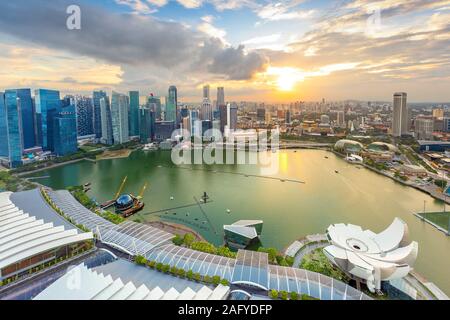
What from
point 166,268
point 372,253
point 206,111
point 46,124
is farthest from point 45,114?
point 372,253

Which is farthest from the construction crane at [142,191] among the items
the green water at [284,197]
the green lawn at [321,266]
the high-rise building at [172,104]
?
the high-rise building at [172,104]

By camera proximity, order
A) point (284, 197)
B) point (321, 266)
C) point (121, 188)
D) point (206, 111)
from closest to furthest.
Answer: point (321, 266), point (284, 197), point (121, 188), point (206, 111)

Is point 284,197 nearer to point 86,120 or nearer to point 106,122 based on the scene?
point 106,122

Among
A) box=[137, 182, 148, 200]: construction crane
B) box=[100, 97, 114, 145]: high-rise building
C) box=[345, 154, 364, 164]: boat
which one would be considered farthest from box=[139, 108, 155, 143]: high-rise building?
box=[345, 154, 364, 164]: boat

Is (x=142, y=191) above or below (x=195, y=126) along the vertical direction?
below

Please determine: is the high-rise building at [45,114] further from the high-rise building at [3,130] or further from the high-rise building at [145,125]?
the high-rise building at [145,125]

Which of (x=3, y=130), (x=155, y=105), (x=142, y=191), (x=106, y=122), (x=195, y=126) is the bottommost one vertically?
(x=142, y=191)

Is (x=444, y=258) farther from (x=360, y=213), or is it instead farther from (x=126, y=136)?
(x=126, y=136)
